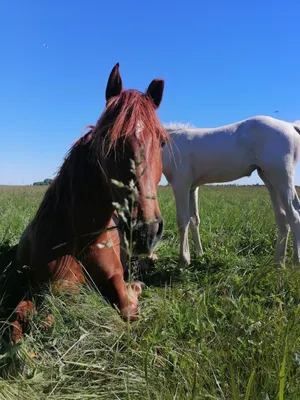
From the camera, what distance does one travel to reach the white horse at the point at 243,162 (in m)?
3.94

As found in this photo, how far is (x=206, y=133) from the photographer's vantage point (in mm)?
4520

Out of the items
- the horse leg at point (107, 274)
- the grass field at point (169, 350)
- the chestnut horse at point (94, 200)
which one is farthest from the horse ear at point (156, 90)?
the grass field at point (169, 350)


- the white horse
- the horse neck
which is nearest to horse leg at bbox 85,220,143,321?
the horse neck

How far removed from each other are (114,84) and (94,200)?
0.86m

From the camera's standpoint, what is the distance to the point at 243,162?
4234 mm

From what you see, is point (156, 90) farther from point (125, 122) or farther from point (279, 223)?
point (279, 223)

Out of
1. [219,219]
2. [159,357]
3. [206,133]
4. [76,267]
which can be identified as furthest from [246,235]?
[159,357]

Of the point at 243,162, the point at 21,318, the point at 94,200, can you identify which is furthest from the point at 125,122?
the point at 243,162

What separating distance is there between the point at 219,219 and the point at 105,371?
4537mm

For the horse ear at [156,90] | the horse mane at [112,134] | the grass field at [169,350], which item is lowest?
the grass field at [169,350]

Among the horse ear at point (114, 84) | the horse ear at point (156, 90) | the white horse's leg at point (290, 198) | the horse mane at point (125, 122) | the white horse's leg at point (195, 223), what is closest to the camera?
the horse mane at point (125, 122)

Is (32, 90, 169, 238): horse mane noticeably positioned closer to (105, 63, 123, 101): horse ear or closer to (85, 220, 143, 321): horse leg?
(105, 63, 123, 101): horse ear

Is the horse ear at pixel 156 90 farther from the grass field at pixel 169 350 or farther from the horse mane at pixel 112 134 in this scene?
the grass field at pixel 169 350

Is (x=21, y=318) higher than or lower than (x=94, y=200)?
lower
